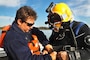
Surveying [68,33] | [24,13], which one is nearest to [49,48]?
[68,33]

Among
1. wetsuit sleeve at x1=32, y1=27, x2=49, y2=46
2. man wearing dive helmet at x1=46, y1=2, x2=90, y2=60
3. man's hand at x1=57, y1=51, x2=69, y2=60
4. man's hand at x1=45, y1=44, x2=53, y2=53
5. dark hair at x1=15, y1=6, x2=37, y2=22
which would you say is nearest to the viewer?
man's hand at x1=57, y1=51, x2=69, y2=60

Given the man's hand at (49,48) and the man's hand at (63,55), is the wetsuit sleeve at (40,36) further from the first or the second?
the man's hand at (63,55)

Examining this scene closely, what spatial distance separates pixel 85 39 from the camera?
13.0 ft

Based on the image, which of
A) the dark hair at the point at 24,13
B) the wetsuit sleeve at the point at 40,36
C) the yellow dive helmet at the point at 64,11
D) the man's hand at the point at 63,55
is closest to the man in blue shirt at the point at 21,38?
the dark hair at the point at 24,13

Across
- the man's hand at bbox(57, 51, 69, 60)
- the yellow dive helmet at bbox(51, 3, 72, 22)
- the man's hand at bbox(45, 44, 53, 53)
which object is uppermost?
the yellow dive helmet at bbox(51, 3, 72, 22)

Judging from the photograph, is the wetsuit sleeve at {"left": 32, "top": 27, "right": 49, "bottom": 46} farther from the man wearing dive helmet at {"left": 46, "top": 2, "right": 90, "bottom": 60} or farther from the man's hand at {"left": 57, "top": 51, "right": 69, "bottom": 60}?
the man's hand at {"left": 57, "top": 51, "right": 69, "bottom": 60}

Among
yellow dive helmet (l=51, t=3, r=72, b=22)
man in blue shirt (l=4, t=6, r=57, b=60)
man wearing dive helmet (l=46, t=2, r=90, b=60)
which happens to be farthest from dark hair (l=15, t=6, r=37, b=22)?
yellow dive helmet (l=51, t=3, r=72, b=22)

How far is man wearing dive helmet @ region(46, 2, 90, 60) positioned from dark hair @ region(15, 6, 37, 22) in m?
0.47

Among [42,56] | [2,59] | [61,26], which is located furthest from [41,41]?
[2,59]

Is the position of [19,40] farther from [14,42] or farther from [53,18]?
[53,18]

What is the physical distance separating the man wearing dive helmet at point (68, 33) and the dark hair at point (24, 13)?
473mm

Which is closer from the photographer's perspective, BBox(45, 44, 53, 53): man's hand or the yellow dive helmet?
BBox(45, 44, 53, 53): man's hand

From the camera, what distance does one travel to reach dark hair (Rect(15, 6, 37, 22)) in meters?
3.77

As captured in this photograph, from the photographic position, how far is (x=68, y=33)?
4.11 metres
